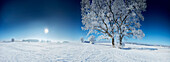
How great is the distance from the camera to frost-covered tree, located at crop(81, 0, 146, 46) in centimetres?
1293

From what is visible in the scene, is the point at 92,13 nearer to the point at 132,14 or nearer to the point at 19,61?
the point at 132,14

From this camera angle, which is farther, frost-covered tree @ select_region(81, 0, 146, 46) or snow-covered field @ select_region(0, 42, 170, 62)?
frost-covered tree @ select_region(81, 0, 146, 46)

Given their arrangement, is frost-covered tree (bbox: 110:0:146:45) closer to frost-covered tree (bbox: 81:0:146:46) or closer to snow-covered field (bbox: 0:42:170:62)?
frost-covered tree (bbox: 81:0:146:46)

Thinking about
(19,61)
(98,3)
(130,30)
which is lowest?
(19,61)

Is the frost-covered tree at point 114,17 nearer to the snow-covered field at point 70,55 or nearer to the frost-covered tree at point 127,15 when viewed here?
the frost-covered tree at point 127,15

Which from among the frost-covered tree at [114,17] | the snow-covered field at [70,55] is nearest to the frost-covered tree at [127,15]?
the frost-covered tree at [114,17]

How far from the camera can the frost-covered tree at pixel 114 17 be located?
12930 mm

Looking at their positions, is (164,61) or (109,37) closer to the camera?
(164,61)

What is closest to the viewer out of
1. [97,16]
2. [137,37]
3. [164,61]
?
[164,61]

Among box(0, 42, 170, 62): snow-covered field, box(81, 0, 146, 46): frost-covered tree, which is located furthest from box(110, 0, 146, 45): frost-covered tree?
box(0, 42, 170, 62): snow-covered field

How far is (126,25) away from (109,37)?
328cm

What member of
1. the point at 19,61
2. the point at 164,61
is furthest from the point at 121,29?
the point at 19,61

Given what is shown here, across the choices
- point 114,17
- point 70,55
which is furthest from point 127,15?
point 70,55

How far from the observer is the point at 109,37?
13.7 metres
